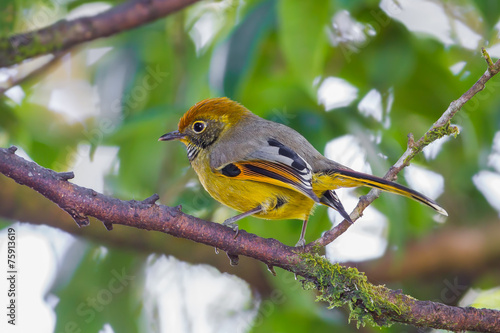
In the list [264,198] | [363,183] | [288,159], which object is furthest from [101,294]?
[363,183]

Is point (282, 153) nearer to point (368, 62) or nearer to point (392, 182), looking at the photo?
point (392, 182)

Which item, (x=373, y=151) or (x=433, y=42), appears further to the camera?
(x=433, y=42)

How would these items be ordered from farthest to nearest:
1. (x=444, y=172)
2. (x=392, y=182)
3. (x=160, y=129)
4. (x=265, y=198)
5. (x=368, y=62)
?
(x=444, y=172), (x=368, y=62), (x=160, y=129), (x=265, y=198), (x=392, y=182)

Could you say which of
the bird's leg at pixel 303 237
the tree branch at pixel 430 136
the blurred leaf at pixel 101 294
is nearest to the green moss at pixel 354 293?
the tree branch at pixel 430 136

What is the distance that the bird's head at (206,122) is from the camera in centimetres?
410

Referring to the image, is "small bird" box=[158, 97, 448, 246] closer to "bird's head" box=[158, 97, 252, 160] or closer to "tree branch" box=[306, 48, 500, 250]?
"bird's head" box=[158, 97, 252, 160]

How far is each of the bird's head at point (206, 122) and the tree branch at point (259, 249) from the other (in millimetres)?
1438

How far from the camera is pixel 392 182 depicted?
296 centimetres

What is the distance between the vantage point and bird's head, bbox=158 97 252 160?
13.5 ft

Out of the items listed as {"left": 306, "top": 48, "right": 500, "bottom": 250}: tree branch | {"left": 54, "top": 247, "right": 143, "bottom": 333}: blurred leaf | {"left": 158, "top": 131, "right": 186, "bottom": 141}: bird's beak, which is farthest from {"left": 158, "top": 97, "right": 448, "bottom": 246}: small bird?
{"left": 54, "top": 247, "right": 143, "bottom": 333}: blurred leaf

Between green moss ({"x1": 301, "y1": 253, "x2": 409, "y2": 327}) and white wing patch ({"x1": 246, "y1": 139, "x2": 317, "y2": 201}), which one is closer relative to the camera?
green moss ({"x1": 301, "y1": 253, "x2": 409, "y2": 327})

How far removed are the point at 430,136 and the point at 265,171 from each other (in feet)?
3.30

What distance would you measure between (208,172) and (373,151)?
103cm

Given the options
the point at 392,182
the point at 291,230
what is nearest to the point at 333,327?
the point at 291,230
